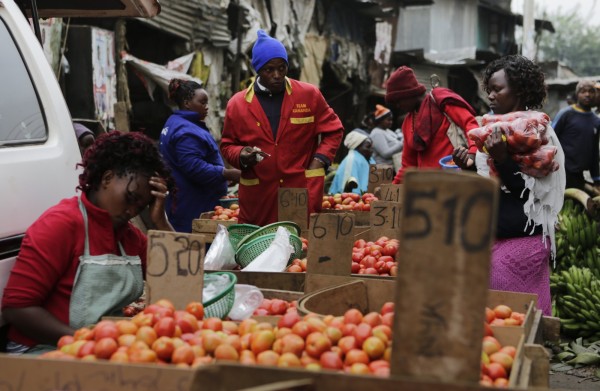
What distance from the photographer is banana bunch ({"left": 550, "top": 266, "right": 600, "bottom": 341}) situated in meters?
6.30

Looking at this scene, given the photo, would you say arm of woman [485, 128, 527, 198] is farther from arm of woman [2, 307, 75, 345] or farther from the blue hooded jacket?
the blue hooded jacket

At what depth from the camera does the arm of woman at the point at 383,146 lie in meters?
11.6

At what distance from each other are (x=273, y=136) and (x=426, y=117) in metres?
1.19

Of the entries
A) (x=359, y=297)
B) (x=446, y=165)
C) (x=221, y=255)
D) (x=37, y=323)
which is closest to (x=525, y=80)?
(x=446, y=165)

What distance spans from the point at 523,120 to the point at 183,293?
200 centimetres

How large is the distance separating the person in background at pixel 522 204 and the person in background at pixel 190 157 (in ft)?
9.75

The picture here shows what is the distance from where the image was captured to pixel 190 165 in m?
6.39

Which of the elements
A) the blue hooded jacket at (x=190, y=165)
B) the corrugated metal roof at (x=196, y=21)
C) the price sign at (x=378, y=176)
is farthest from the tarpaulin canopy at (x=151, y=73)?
the blue hooded jacket at (x=190, y=165)

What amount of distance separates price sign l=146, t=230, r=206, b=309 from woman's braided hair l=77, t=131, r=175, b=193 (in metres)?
0.42

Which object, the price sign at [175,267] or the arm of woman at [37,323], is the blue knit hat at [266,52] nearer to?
the price sign at [175,267]

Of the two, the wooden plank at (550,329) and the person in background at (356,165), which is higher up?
the person in background at (356,165)

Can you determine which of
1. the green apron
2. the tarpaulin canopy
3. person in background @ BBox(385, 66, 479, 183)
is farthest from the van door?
the tarpaulin canopy

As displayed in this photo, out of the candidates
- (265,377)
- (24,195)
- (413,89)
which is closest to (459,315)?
(265,377)

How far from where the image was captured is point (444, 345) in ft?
5.63
